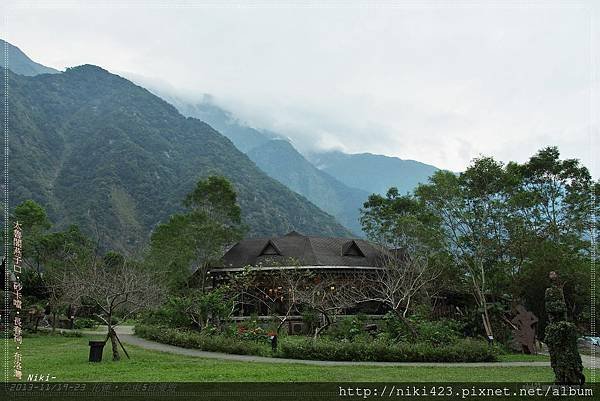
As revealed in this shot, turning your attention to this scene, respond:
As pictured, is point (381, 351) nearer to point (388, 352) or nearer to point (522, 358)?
point (388, 352)

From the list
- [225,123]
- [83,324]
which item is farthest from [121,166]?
[225,123]

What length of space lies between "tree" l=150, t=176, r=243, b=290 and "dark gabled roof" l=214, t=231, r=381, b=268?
1128mm

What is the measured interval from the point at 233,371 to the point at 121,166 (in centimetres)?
7006

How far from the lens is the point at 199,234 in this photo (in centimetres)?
3023

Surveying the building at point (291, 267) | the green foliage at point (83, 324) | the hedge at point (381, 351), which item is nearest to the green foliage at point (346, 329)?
the building at point (291, 267)

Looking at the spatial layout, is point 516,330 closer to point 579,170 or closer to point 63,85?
point 579,170

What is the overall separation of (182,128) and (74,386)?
94.3 meters

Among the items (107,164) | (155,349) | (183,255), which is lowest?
(155,349)

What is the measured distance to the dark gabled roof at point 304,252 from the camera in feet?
94.0

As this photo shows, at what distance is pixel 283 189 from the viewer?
269ft

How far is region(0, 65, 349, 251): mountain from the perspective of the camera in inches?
2504

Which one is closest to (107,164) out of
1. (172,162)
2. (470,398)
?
(172,162)

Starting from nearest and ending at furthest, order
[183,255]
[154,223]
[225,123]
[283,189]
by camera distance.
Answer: [183,255] < [154,223] < [283,189] < [225,123]

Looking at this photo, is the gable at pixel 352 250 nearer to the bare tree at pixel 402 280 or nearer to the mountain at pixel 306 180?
the bare tree at pixel 402 280
